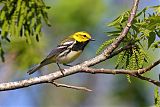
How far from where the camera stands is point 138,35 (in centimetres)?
297

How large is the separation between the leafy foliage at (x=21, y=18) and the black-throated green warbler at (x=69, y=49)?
283 millimetres

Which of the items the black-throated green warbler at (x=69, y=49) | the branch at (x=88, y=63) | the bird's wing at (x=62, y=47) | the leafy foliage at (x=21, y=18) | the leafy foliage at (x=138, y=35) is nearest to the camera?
the leafy foliage at (x=138, y=35)

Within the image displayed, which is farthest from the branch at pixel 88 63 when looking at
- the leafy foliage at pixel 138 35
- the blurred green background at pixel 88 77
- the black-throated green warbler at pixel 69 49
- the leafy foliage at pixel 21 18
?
the blurred green background at pixel 88 77

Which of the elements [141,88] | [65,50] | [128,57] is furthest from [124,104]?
[128,57]

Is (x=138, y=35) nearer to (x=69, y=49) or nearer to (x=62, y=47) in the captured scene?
(x=69, y=49)

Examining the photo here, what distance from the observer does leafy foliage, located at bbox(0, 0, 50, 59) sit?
4.08m

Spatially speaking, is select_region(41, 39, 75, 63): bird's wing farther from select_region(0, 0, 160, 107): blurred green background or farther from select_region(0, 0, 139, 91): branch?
select_region(0, 0, 160, 107): blurred green background

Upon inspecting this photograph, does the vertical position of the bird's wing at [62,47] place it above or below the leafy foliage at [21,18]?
below

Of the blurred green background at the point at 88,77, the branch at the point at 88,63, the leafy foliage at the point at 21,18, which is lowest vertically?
the blurred green background at the point at 88,77

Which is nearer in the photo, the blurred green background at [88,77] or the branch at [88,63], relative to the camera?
the branch at [88,63]

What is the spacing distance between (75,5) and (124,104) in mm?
3183

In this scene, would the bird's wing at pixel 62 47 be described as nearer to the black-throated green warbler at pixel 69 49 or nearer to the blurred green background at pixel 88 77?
the black-throated green warbler at pixel 69 49

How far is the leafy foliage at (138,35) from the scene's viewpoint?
2805mm

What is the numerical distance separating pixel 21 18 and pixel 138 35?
1.38 meters
